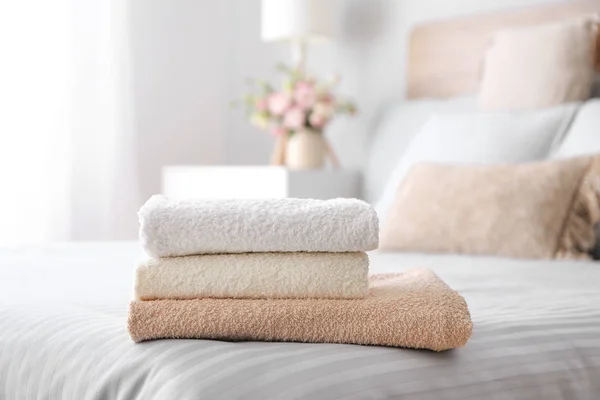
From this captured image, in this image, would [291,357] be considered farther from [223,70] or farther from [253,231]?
[223,70]

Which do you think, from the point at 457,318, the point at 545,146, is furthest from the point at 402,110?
the point at 457,318

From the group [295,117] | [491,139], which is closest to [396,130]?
[295,117]

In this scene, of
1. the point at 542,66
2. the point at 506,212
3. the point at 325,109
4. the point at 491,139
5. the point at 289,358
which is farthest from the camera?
the point at 325,109

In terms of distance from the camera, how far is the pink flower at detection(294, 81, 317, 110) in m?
3.38

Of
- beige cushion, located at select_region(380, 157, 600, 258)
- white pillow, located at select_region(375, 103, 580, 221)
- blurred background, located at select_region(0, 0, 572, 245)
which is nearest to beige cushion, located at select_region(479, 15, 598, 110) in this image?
white pillow, located at select_region(375, 103, 580, 221)

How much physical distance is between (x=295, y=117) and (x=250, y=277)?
2.36 meters

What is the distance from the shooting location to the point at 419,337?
3.42 feet

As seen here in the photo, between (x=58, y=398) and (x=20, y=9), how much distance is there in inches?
98.6

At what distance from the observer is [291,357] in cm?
99

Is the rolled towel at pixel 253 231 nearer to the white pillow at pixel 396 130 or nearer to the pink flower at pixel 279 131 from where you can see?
the white pillow at pixel 396 130

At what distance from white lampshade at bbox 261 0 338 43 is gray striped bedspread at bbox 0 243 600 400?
6.71 feet

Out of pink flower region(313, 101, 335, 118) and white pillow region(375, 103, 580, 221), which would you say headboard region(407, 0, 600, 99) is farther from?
white pillow region(375, 103, 580, 221)

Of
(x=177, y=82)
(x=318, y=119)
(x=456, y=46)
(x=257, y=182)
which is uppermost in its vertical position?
(x=456, y=46)

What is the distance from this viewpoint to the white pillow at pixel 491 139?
8.03 ft
